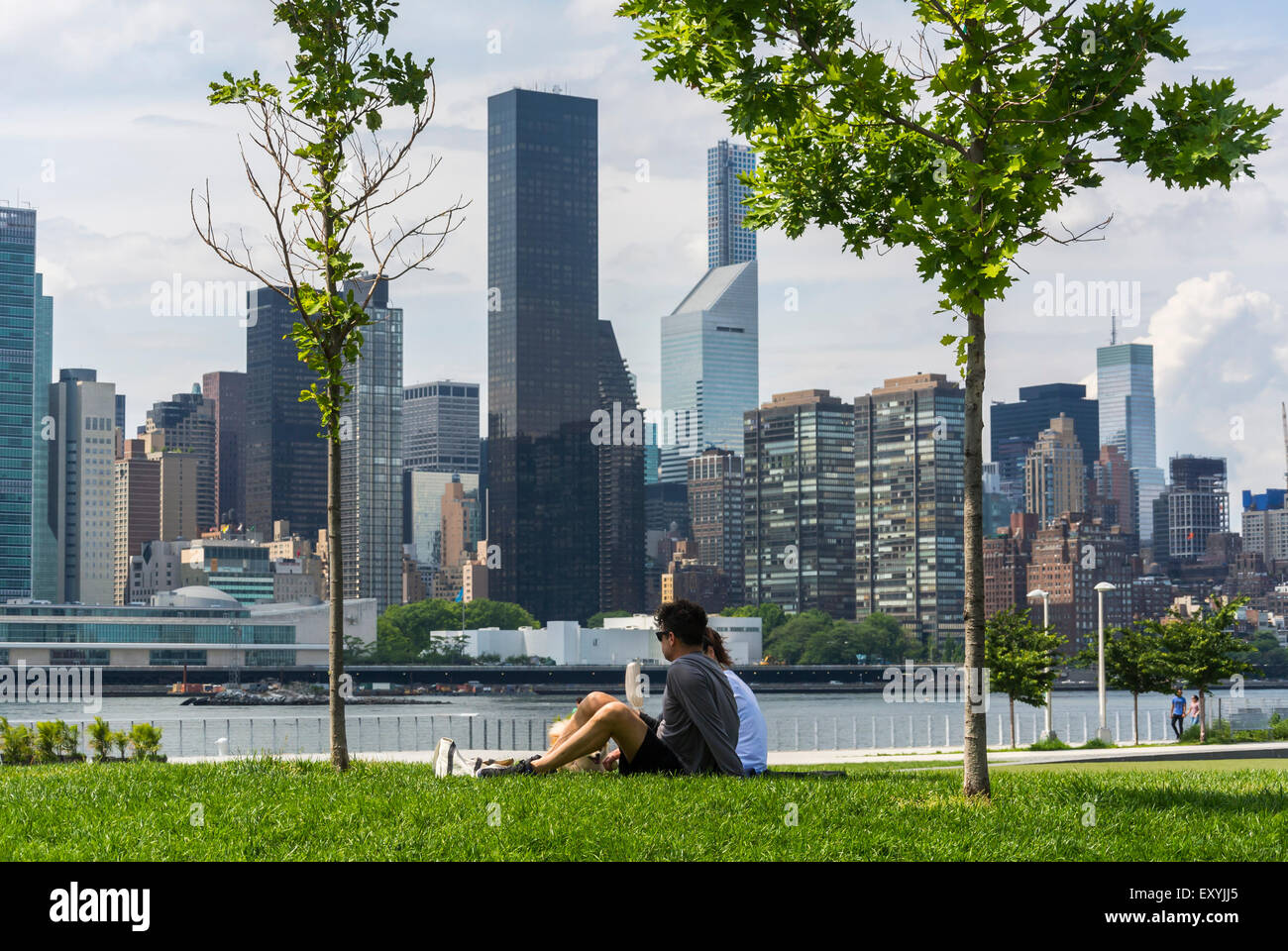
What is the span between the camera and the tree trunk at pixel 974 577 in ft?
31.8

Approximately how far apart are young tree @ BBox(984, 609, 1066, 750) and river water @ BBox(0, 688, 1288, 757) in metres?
1.92

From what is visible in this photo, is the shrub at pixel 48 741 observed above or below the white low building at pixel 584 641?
above

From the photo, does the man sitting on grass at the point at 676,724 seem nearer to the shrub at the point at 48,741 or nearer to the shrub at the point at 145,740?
the shrub at the point at 145,740

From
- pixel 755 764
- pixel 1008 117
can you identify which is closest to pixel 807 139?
pixel 1008 117

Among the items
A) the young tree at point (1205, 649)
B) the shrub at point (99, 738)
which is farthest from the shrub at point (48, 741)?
the young tree at point (1205, 649)

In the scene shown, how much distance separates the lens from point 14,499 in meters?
182

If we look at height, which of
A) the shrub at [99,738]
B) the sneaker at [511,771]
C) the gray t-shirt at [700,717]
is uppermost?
the gray t-shirt at [700,717]

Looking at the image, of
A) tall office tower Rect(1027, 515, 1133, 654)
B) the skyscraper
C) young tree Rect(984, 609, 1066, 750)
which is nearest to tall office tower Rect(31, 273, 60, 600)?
the skyscraper

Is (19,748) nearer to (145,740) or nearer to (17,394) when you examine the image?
(145,740)

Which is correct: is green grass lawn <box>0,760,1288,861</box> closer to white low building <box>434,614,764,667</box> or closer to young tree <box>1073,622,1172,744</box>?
young tree <box>1073,622,1172,744</box>

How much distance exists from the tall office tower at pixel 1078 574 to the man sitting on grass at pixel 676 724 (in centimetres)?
A: 17758

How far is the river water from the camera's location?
165 ft
